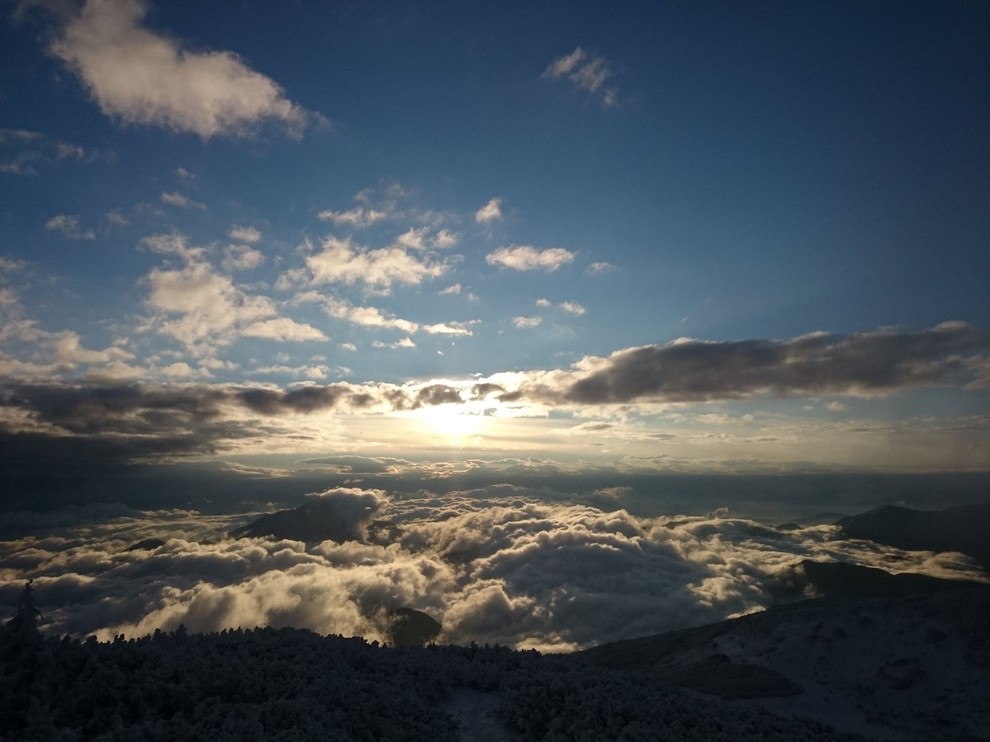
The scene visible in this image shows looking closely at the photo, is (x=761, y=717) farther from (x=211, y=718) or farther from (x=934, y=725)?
(x=934, y=725)

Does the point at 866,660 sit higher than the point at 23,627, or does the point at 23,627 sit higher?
the point at 23,627

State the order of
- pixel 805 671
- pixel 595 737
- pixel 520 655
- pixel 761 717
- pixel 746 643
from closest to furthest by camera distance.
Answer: pixel 595 737 → pixel 761 717 → pixel 520 655 → pixel 805 671 → pixel 746 643

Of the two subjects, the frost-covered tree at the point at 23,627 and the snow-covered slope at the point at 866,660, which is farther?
the snow-covered slope at the point at 866,660

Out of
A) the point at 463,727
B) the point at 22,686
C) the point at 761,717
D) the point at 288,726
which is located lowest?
the point at 761,717

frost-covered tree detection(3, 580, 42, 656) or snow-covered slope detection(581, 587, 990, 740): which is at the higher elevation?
frost-covered tree detection(3, 580, 42, 656)

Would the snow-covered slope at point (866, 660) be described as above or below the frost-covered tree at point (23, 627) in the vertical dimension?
below

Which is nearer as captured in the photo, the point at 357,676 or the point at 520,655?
the point at 357,676

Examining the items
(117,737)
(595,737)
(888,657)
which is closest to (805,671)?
(888,657)

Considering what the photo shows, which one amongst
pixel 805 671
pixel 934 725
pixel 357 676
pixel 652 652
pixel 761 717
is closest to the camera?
pixel 357 676

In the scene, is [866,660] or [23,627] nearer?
[23,627]

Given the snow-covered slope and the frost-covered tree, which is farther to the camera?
the snow-covered slope

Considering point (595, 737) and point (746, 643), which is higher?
point (595, 737)
